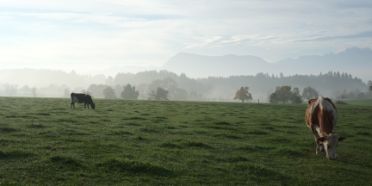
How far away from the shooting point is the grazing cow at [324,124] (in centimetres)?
1794

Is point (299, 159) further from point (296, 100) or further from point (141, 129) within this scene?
point (296, 100)

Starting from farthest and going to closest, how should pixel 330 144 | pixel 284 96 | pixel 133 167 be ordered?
1. pixel 284 96
2. pixel 330 144
3. pixel 133 167

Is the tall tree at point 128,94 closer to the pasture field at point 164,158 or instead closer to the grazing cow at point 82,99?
the grazing cow at point 82,99

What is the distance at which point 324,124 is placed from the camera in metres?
19.5

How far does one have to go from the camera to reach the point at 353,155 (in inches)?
766

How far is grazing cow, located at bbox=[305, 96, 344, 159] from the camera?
17.9 m

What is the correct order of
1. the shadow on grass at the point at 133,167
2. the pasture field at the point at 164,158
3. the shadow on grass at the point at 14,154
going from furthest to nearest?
1. the shadow on grass at the point at 14,154
2. the shadow on grass at the point at 133,167
3. the pasture field at the point at 164,158

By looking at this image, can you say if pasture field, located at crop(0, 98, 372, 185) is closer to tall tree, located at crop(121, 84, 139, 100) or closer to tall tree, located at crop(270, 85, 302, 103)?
tall tree, located at crop(270, 85, 302, 103)

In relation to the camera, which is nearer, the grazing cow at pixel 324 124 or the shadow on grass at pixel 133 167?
the shadow on grass at pixel 133 167

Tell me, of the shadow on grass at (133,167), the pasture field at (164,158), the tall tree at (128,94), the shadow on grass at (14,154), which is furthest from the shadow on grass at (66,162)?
the tall tree at (128,94)

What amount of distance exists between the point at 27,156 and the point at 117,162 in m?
3.52

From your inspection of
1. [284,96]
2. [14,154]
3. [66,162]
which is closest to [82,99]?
[14,154]

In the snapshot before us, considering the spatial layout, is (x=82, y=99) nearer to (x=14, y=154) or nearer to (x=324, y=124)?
(x=14, y=154)

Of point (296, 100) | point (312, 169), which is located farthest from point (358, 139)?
point (296, 100)
